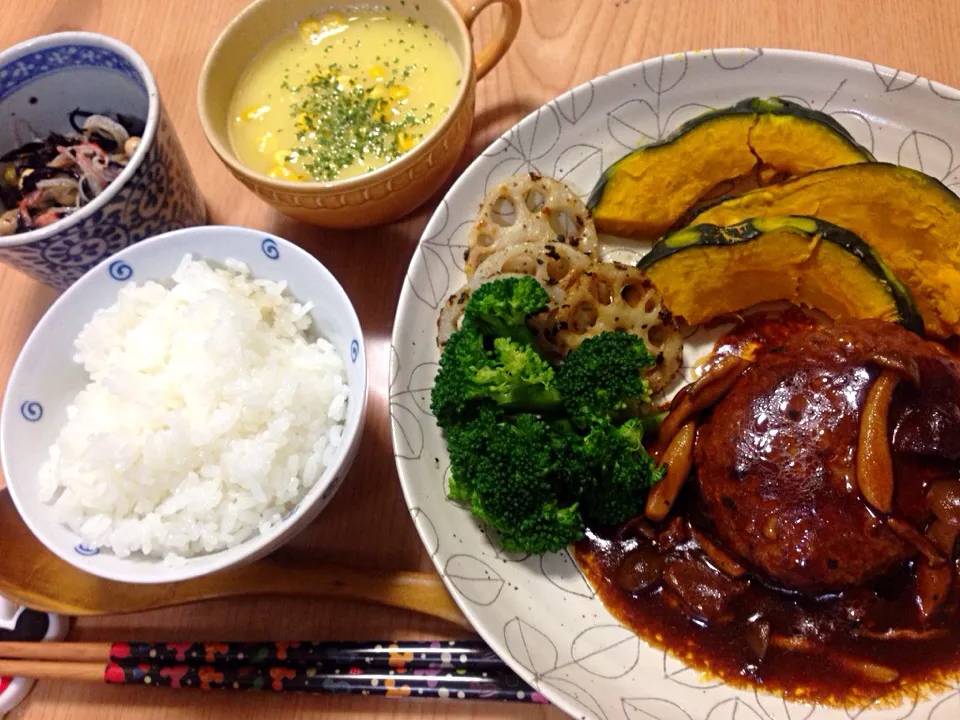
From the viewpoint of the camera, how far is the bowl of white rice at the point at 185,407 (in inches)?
65.6

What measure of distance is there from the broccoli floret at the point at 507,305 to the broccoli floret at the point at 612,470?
34 cm

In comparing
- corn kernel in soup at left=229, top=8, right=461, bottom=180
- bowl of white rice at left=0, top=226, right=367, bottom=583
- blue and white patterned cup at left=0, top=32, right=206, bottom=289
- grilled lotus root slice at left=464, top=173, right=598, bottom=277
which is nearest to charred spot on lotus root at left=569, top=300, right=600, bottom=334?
grilled lotus root slice at left=464, top=173, right=598, bottom=277

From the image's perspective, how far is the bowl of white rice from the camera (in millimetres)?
1665

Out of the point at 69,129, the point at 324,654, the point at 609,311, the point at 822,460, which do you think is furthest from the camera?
the point at 69,129

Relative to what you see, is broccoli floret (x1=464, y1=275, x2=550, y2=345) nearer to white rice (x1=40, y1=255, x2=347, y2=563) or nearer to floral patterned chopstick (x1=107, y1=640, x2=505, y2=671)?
white rice (x1=40, y1=255, x2=347, y2=563)

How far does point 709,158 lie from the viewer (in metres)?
2.18

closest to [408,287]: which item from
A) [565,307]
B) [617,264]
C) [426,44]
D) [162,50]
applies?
[565,307]

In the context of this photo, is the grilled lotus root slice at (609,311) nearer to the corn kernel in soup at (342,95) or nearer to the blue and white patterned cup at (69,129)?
the corn kernel in soup at (342,95)

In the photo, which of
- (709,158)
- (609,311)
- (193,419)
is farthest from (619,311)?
(193,419)

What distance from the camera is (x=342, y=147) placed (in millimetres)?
2250

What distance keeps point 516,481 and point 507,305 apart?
45 cm

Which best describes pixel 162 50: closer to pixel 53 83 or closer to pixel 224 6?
pixel 224 6

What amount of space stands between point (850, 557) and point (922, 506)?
0.78 ft

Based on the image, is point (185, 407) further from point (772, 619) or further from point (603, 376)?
point (772, 619)
